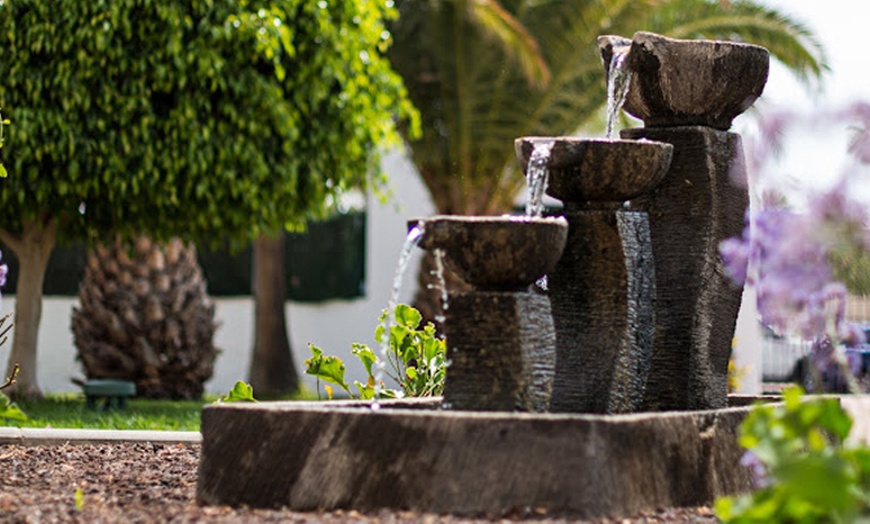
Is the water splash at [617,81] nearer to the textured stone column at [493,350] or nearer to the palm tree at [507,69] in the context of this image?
the textured stone column at [493,350]

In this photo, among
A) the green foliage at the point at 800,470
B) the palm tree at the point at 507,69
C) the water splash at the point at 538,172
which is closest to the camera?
the green foliage at the point at 800,470

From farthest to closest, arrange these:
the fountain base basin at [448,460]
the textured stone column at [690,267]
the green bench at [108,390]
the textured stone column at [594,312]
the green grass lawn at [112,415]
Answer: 1. the green bench at [108,390]
2. the green grass lawn at [112,415]
3. the textured stone column at [690,267]
4. the textured stone column at [594,312]
5. the fountain base basin at [448,460]

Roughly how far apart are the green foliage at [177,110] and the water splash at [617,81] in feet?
19.2

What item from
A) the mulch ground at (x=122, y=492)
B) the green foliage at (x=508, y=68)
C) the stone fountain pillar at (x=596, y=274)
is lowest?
the mulch ground at (x=122, y=492)

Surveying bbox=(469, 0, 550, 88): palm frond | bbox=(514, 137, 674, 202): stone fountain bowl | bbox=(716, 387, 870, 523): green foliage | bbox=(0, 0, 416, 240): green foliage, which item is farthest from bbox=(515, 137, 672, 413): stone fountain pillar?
bbox=(469, 0, 550, 88): palm frond

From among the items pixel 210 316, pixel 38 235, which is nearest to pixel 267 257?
pixel 210 316

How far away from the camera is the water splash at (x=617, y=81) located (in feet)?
17.9

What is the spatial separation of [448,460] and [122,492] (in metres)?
1.36

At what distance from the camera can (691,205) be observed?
211 inches

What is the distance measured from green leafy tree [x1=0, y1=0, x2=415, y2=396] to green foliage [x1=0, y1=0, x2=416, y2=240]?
15 millimetres

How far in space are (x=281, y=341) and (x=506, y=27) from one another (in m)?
4.88

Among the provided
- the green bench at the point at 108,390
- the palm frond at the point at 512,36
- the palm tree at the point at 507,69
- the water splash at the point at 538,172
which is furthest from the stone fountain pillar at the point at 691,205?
the palm tree at the point at 507,69

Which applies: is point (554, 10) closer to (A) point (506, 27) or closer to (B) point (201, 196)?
(A) point (506, 27)

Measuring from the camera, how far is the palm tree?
15188 mm
